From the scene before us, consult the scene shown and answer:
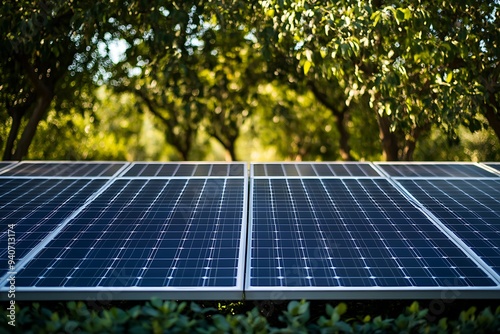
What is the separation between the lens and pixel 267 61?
1342 cm

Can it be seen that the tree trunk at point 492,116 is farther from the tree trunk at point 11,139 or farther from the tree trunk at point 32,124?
Result: the tree trunk at point 11,139

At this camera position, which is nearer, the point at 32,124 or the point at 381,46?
the point at 381,46

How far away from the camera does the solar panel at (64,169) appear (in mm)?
8797

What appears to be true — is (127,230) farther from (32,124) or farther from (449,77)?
(32,124)

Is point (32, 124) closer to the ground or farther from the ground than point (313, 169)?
farther from the ground

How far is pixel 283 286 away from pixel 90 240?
2352mm

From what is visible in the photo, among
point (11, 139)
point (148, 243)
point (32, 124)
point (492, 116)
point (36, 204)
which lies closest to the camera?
point (148, 243)

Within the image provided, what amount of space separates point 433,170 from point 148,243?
17.3 feet

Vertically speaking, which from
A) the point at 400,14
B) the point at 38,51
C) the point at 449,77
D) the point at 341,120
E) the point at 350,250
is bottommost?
the point at 350,250

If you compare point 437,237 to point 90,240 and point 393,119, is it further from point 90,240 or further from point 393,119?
point 393,119

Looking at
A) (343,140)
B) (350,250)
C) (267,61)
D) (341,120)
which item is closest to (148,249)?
(350,250)

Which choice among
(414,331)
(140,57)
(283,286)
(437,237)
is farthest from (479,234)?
(140,57)

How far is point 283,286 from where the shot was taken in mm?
5242

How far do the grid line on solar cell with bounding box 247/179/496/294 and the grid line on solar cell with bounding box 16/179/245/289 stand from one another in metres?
0.36
